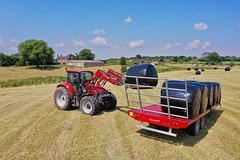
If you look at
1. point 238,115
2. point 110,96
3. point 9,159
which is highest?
point 110,96

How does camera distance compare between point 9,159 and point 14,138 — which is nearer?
point 9,159

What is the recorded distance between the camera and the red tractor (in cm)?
780

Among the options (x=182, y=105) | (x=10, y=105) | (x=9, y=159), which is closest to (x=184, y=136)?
(x=182, y=105)

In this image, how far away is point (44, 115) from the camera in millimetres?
8172

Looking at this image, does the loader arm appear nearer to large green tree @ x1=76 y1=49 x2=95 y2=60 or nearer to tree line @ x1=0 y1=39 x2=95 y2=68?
tree line @ x1=0 y1=39 x2=95 y2=68

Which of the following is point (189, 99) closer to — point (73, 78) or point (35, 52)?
point (73, 78)

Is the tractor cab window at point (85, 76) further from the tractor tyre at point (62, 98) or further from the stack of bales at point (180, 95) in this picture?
the stack of bales at point (180, 95)

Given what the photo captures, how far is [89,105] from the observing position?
7.98 meters

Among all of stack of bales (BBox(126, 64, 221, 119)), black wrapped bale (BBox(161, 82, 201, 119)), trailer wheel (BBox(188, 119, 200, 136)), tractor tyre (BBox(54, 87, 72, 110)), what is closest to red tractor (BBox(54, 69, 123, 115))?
tractor tyre (BBox(54, 87, 72, 110))

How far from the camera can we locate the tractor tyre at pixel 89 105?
24.9ft

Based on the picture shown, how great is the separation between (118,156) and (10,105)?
8.97 m

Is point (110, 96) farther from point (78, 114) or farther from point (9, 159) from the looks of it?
point (9, 159)

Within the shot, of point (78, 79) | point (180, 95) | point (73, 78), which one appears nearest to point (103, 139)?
point (180, 95)

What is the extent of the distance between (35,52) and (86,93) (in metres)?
58.1
